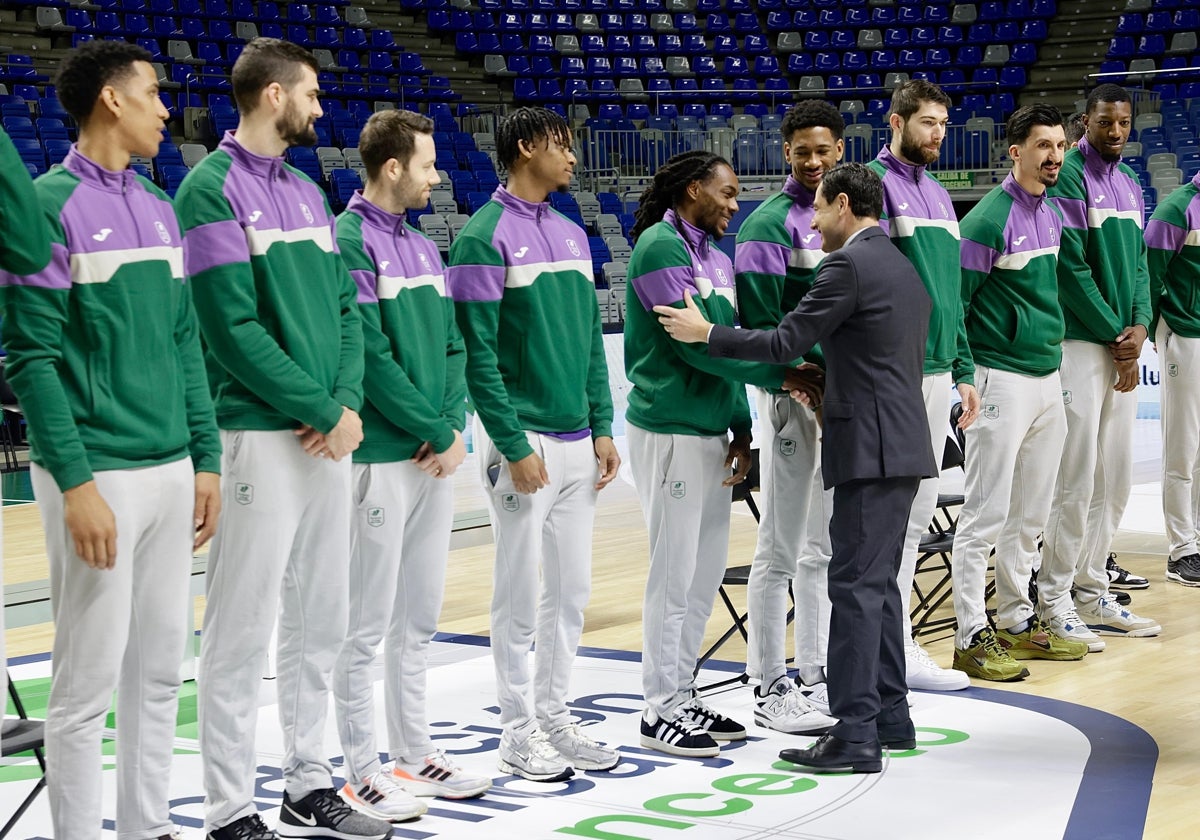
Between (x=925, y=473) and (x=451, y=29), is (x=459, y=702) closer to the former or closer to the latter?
(x=925, y=473)

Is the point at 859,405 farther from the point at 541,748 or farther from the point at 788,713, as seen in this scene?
the point at 541,748

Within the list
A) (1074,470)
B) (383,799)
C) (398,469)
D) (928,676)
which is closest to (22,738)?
(383,799)

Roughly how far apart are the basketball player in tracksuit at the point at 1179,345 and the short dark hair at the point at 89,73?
508 centimetres

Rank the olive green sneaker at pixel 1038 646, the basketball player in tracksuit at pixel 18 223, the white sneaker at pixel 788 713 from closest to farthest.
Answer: the basketball player in tracksuit at pixel 18 223
the white sneaker at pixel 788 713
the olive green sneaker at pixel 1038 646

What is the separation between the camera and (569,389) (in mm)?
4219

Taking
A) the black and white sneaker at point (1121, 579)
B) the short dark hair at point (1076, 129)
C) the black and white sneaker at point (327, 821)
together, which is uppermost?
the short dark hair at point (1076, 129)

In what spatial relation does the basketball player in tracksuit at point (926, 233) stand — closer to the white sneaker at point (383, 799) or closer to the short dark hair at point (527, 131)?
the short dark hair at point (527, 131)

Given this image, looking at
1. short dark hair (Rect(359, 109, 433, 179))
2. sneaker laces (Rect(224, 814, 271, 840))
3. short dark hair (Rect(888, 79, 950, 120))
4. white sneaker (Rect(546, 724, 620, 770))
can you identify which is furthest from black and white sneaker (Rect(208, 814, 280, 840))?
short dark hair (Rect(888, 79, 950, 120))

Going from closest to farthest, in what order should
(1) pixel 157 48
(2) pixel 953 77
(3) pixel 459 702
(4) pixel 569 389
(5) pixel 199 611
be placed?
(4) pixel 569 389, (3) pixel 459 702, (5) pixel 199 611, (1) pixel 157 48, (2) pixel 953 77

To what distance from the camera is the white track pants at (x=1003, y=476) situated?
5.46 m

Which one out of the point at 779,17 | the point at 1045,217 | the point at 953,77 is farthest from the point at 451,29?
the point at 1045,217

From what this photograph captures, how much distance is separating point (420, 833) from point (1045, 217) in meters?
3.32

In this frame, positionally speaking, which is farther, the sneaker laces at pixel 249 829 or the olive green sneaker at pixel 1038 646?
the olive green sneaker at pixel 1038 646

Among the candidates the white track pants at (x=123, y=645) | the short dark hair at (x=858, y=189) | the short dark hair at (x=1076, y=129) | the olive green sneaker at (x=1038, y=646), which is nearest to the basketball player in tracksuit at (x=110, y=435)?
the white track pants at (x=123, y=645)
